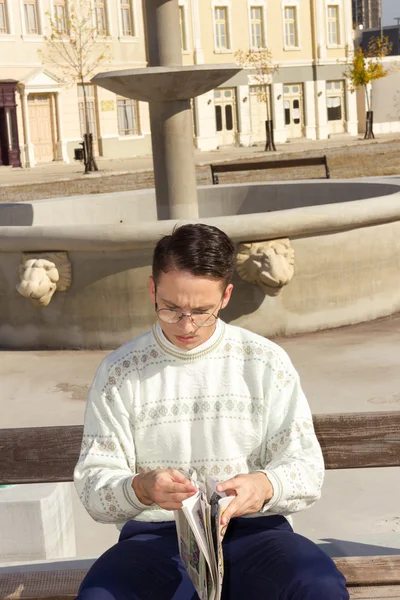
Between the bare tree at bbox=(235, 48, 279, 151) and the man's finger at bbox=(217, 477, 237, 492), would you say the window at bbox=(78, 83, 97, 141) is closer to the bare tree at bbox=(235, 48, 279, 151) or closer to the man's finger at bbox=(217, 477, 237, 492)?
the bare tree at bbox=(235, 48, 279, 151)

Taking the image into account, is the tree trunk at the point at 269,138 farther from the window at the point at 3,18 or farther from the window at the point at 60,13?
the window at the point at 3,18

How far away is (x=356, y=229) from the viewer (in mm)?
8125

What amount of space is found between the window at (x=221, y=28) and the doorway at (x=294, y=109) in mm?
4295

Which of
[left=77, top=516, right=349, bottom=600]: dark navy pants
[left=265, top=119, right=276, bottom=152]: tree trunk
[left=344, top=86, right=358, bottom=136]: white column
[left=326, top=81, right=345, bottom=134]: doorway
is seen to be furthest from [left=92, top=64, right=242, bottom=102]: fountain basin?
[left=344, top=86, right=358, bottom=136]: white column

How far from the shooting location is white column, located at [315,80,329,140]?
1857 inches

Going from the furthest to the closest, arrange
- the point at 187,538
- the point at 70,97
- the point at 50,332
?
the point at 70,97, the point at 50,332, the point at 187,538

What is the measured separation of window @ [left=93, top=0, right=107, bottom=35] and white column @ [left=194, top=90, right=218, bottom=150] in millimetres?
5186

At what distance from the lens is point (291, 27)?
45969mm

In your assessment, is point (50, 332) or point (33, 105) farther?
point (33, 105)

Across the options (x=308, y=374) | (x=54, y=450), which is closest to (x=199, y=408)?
(x=54, y=450)

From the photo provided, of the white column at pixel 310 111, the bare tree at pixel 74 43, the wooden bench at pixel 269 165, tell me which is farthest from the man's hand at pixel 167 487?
the white column at pixel 310 111

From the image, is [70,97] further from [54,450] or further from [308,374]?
[54,450]

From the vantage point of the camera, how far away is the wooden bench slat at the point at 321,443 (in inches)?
121

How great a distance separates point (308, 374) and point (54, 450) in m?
3.88
